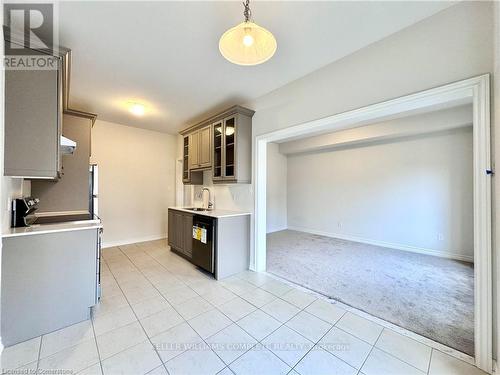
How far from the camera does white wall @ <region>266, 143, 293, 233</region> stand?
6297 mm

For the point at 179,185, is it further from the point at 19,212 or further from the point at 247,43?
the point at 247,43

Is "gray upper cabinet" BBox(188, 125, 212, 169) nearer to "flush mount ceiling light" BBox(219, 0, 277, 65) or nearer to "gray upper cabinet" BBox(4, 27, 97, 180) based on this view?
"gray upper cabinet" BBox(4, 27, 97, 180)

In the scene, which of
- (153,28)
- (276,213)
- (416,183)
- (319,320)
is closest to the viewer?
(153,28)

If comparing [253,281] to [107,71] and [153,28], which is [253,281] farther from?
[107,71]

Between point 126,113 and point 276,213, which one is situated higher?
point 126,113

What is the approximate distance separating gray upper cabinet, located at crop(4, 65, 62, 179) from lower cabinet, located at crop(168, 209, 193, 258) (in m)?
2.08

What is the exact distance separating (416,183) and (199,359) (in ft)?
16.6

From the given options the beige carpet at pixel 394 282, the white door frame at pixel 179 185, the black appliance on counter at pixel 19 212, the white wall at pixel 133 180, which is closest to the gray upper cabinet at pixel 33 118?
the black appliance on counter at pixel 19 212

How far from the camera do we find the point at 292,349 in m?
1.69

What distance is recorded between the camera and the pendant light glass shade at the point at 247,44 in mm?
1315

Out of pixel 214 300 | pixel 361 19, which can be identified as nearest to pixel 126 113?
pixel 214 300

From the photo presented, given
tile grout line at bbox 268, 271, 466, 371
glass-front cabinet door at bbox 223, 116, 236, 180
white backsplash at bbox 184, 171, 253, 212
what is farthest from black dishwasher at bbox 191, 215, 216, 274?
tile grout line at bbox 268, 271, 466, 371

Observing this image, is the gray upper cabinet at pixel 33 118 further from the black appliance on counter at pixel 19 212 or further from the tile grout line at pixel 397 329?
the tile grout line at pixel 397 329

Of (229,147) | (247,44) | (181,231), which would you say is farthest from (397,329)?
(181,231)
